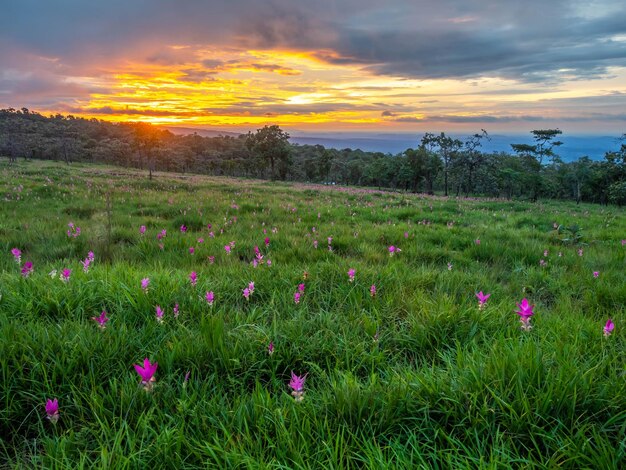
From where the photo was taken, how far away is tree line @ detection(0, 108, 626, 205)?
67.6m

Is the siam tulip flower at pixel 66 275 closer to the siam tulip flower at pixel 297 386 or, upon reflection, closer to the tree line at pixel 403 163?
the siam tulip flower at pixel 297 386

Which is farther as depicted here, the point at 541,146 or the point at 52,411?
the point at 541,146

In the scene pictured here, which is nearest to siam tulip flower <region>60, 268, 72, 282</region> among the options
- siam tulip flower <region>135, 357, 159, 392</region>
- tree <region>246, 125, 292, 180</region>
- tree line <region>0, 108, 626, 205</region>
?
siam tulip flower <region>135, 357, 159, 392</region>

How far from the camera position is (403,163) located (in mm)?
100688

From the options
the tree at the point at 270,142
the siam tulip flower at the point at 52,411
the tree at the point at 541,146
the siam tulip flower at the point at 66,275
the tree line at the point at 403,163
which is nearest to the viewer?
the siam tulip flower at the point at 52,411

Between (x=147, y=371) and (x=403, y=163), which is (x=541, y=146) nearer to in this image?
(x=403, y=163)

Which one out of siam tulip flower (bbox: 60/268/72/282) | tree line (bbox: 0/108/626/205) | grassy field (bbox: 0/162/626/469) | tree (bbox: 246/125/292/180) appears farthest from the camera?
tree (bbox: 246/125/292/180)

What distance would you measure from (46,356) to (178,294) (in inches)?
52.5

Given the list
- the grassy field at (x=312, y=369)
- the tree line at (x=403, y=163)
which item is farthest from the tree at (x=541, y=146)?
the grassy field at (x=312, y=369)

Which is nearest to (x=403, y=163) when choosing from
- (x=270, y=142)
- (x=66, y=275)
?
(x=270, y=142)

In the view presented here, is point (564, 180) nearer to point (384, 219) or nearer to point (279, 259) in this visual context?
point (384, 219)

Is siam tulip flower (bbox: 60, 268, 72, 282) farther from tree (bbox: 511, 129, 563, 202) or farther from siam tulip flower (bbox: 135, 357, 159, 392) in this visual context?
tree (bbox: 511, 129, 563, 202)

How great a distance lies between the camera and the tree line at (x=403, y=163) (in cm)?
6756

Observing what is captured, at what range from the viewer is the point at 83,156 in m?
124
